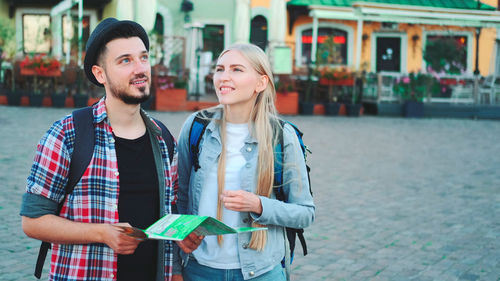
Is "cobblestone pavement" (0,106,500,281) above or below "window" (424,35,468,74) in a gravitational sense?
below

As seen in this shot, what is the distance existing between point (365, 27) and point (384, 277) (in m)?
19.6

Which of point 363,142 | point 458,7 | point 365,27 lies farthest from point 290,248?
point 458,7

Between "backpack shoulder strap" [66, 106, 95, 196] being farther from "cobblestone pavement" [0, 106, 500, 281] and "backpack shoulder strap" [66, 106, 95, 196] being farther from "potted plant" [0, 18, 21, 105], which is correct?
"potted plant" [0, 18, 21, 105]

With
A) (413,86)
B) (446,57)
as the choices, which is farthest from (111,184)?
(446,57)

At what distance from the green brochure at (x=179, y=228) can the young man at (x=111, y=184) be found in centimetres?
9

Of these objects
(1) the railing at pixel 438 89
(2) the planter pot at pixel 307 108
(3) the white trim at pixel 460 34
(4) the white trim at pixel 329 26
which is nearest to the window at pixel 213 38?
(4) the white trim at pixel 329 26

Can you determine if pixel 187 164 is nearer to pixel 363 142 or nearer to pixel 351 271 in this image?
pixel 351 271

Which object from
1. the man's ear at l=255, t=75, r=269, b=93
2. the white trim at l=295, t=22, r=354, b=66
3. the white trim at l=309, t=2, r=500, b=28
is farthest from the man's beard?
the white trim at l=295, t=22, r=354, b=66

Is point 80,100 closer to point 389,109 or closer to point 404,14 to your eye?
point 389,109

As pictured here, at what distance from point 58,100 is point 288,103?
259 inches

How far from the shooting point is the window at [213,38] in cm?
2208

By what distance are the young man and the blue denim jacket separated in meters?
0.15

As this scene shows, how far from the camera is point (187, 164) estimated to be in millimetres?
2521

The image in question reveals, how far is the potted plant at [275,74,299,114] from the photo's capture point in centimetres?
1786
